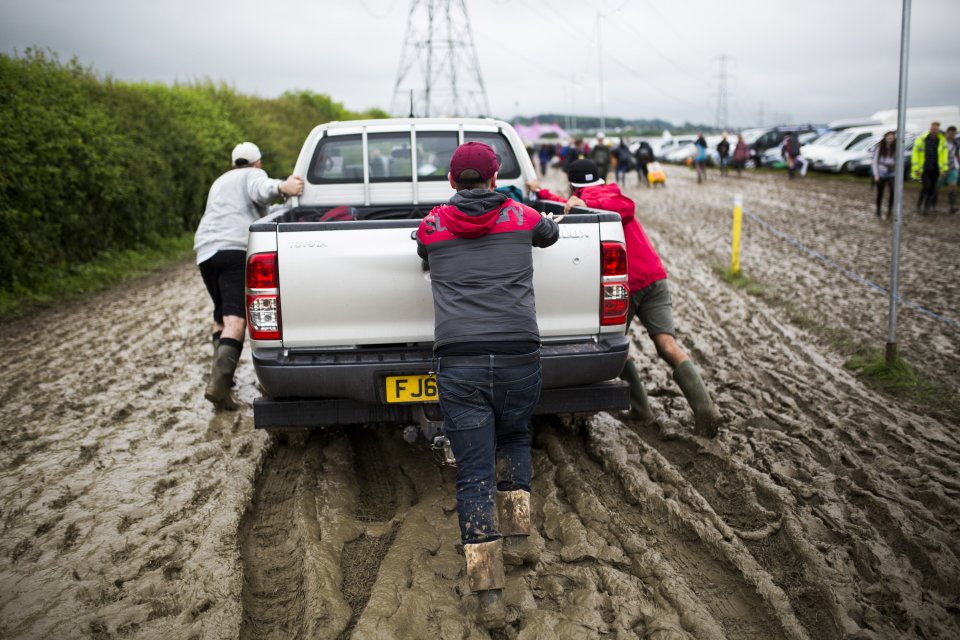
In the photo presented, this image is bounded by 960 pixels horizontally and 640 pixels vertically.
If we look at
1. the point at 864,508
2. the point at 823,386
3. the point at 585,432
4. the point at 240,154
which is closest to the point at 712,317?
the point at 823,386

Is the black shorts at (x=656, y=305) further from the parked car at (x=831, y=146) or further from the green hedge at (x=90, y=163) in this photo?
the parked car at (x=831, y=146)

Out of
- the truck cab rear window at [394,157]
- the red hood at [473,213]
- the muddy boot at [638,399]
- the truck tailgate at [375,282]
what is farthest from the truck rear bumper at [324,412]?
the truck cab rear window at [394,157]

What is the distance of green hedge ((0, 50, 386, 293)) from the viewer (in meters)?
10.1

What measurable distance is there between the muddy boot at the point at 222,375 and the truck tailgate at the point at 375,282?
1.88 meters

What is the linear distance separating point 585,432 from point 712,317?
3720 millimetres

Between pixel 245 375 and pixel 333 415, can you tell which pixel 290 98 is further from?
pixel 333 415

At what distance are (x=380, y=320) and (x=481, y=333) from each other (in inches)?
39.6

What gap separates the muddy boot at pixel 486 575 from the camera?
327 centimetres

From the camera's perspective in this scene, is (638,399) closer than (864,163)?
Yes

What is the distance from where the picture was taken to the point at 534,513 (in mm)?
4203

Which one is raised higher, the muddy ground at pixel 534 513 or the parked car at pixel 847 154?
the parked car at pixel 847 154

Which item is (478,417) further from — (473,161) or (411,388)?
(473,161)

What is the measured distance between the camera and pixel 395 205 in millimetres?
6242

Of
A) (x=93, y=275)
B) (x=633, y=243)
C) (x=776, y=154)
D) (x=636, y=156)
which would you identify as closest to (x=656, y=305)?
(x=633, y=243)
